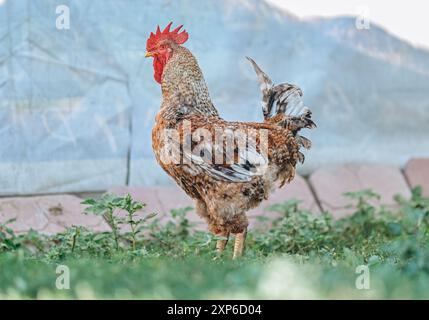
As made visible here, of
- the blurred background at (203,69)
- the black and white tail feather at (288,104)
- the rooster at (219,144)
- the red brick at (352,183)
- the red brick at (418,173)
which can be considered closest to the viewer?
the rooster at (219,144)

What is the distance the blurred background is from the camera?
770 centimetres

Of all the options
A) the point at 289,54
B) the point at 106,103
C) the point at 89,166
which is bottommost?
the point at 89,166

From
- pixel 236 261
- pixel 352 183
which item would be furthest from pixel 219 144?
pixel 352 183

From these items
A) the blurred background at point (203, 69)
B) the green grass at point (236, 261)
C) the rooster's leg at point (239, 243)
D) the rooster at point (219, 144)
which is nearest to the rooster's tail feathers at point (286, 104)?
the rooster at point (219, 144)

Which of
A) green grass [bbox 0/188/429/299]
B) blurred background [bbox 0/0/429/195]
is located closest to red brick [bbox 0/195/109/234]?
blurred background [bbox 0/0/429/195]

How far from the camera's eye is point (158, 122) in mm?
5984

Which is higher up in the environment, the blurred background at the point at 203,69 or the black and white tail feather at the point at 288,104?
the blurred background at the point at 203,69

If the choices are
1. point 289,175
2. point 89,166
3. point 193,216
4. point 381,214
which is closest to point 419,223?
point 381,214

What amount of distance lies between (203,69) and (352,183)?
6.14 ft

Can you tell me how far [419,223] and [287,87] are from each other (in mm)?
1844

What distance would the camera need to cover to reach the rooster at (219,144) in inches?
229

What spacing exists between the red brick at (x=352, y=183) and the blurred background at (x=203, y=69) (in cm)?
15

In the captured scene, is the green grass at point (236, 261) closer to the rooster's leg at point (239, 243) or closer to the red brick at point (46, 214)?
the rooster's leg at point (239, 243)

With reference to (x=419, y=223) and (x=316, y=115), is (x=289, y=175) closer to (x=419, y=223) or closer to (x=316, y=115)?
(x=419, y=223)
